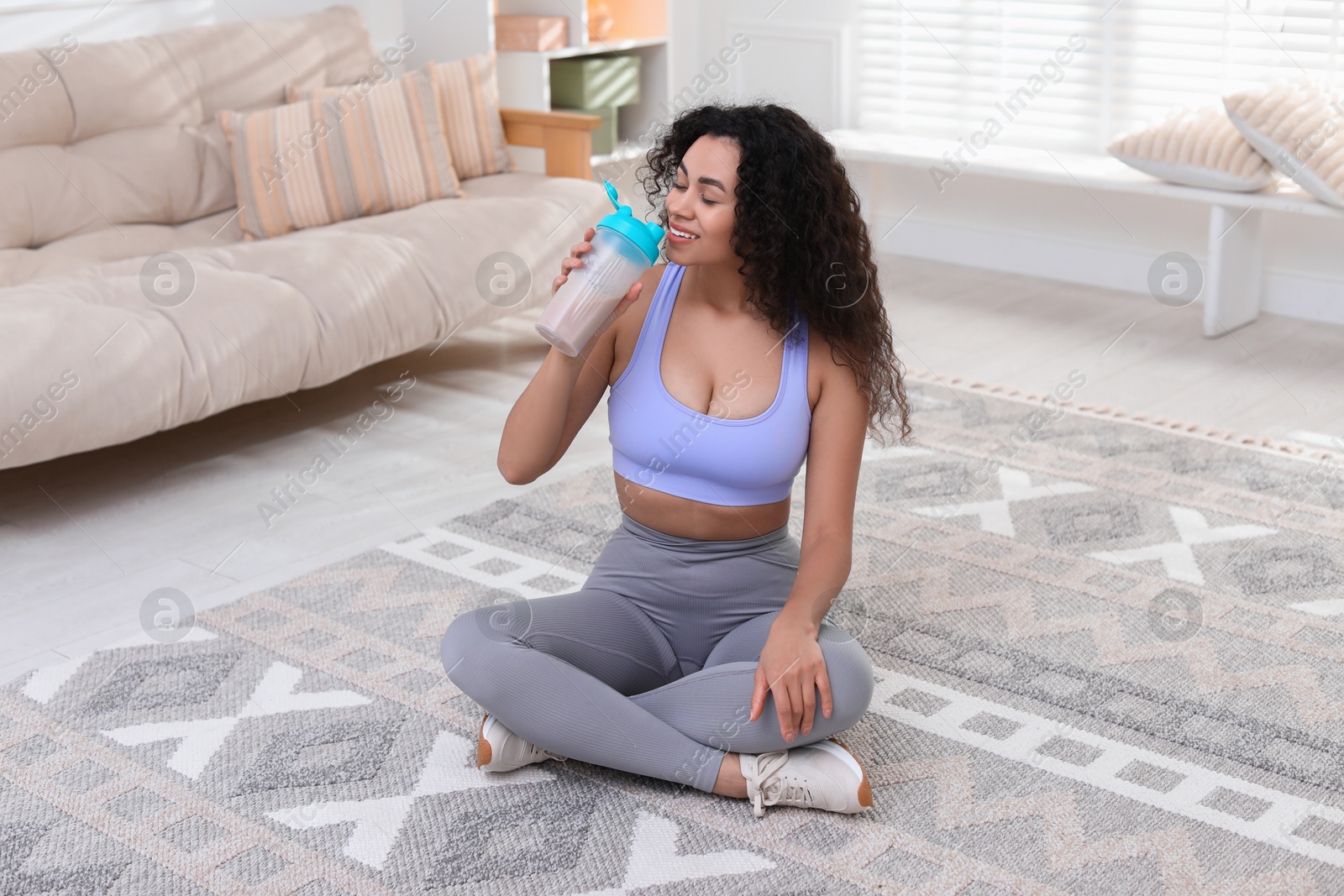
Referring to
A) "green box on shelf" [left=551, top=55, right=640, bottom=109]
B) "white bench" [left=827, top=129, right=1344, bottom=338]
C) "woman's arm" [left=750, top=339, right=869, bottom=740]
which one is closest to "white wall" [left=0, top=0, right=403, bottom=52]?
"green box on shelf" [left=551, top=55, right=640, bottom=109]

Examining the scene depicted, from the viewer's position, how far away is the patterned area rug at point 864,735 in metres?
1.44

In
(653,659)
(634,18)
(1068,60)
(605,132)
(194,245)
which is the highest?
(634,18)

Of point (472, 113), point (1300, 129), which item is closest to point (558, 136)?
point (472, 113)

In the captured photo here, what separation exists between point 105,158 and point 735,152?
1996mm

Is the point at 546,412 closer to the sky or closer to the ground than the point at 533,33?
closer to the ground

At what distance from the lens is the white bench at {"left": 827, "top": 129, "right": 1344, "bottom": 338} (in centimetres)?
326

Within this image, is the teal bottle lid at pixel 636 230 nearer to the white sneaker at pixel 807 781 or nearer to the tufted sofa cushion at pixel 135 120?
the white sneaker at pixel 807 781

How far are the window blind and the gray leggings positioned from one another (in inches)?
93.2

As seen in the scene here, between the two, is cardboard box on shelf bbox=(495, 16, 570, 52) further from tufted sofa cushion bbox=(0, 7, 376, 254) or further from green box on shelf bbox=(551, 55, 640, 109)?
tufted sofa cushion bbox=(0, 7, 376, 254)

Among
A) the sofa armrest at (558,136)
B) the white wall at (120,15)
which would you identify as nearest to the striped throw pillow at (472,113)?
the sofa armrest at (558,136)

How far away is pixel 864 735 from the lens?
1695 mm

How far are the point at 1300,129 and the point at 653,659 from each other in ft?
7.45

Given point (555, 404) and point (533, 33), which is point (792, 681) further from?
point (533, 33)

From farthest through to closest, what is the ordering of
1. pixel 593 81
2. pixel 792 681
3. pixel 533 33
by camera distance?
1. pixel 593 81
2. pixel 533 33
3. pixel 792 681
